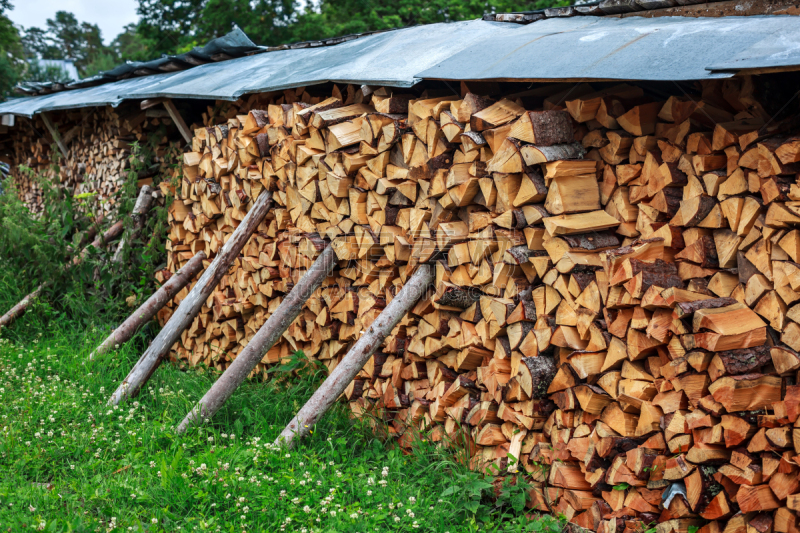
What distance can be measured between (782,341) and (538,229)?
98cm

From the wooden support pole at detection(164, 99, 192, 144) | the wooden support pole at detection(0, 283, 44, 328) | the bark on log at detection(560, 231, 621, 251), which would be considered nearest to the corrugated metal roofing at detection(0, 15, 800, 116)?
the wooden support pole at detection(164, 99, 192, 144)

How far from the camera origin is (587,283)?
241 centimetres

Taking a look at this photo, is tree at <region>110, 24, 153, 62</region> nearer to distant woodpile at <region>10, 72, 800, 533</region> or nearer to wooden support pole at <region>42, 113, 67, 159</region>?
wooden support pole at <region>42, 113, 67, 159</region>

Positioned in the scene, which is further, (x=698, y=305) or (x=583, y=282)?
(x=583, y=282)

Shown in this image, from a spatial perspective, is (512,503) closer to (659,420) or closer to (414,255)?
(659,420)

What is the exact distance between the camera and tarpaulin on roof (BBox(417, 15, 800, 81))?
185 centimetres

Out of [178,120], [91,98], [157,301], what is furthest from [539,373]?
[91,98]

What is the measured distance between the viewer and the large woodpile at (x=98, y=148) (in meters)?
5.59

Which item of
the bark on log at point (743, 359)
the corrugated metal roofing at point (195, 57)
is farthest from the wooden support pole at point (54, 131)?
the bark on log at point (743, 359)

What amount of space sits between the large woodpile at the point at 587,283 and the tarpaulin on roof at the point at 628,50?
204 mm

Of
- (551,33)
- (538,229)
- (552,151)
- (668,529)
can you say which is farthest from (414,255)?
(668,529)

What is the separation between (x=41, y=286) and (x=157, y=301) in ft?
5.09

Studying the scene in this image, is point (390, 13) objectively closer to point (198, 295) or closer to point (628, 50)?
point (198, 295)

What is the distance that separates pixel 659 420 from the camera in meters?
2.20
